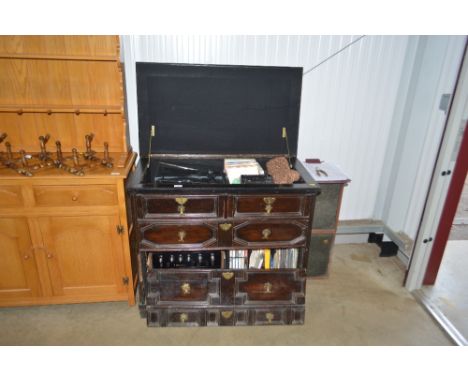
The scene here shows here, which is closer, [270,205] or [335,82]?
[270,205]

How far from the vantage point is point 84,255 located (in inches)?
86.3

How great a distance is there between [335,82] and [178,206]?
5.02ft

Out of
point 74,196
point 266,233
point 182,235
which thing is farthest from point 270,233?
point 74,196

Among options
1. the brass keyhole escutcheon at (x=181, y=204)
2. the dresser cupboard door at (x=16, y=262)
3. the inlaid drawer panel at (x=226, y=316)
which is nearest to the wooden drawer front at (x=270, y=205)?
the brass keyhole escutcheon at (x=181, y=204)

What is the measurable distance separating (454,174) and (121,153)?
2.18 meters

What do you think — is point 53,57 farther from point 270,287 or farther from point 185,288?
point 270,287

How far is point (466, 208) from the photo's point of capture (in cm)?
403

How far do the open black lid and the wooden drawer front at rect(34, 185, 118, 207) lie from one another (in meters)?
0.39

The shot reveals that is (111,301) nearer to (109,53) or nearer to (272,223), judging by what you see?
(272,223)

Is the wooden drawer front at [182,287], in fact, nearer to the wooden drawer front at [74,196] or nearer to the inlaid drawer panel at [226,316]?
the inlaid drawer panel at [226,316]

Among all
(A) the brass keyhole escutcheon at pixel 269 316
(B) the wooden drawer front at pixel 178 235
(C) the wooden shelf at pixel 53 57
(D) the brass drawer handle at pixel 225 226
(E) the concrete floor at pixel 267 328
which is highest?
(C) the wooden shelf at pixel 53 57

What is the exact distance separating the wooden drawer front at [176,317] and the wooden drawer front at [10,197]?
1.00m

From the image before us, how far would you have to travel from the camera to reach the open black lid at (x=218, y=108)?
7.30 ft

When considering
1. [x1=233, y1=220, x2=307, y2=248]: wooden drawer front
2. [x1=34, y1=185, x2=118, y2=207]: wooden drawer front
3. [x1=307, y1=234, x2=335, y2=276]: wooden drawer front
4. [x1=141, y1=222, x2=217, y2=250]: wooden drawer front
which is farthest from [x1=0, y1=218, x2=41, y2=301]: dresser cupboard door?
[x1=307, y1=234, x2=335, y2=276]: wooden drawer front
